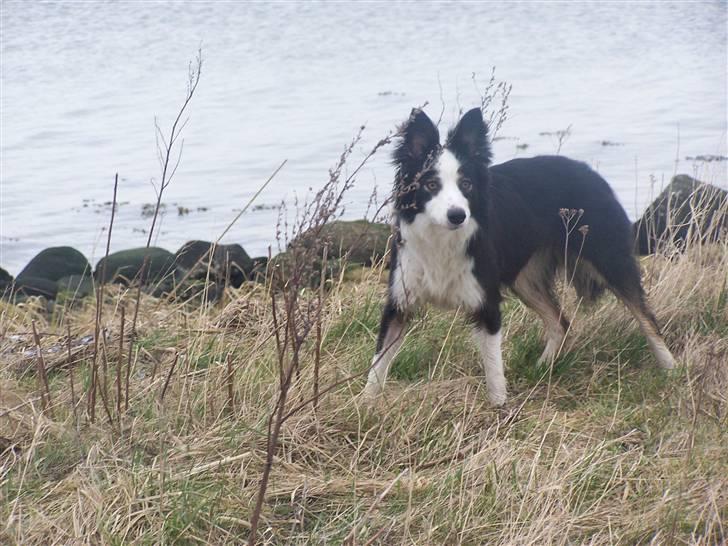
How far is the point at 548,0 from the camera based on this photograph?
22641 millimetres

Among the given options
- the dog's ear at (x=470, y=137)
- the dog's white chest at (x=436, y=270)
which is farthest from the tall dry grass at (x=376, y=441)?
the dog's ear at (x=470, y=137)

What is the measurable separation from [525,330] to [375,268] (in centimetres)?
111

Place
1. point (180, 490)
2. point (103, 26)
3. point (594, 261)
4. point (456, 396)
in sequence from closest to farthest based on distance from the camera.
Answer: point (180, 490), point (456, 396), point (594, 261), point (103, 26)

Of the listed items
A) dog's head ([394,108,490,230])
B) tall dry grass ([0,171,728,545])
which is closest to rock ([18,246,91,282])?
tall dry grass ([0,171,728,545])

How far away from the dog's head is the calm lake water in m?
3.43

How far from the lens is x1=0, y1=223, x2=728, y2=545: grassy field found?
314 centimetres

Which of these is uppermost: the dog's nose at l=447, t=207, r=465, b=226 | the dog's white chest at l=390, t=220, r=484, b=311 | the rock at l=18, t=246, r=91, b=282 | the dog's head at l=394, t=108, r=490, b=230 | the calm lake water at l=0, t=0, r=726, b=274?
the dog's head at l=394, t=108, r=490, b=230

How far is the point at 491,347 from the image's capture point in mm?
4316

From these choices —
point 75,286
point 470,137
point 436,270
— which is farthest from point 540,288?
point 75,286

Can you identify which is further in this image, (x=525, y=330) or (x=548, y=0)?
(x=548, y=0)

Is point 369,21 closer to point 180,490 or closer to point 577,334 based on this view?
point 577,334

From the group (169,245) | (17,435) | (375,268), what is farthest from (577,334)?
(169,245)

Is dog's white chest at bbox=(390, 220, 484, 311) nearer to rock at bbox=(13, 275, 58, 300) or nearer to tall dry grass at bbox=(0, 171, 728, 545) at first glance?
tall dry grass at bbox=(0, 171, 728, 545)

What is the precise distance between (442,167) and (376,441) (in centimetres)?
112
